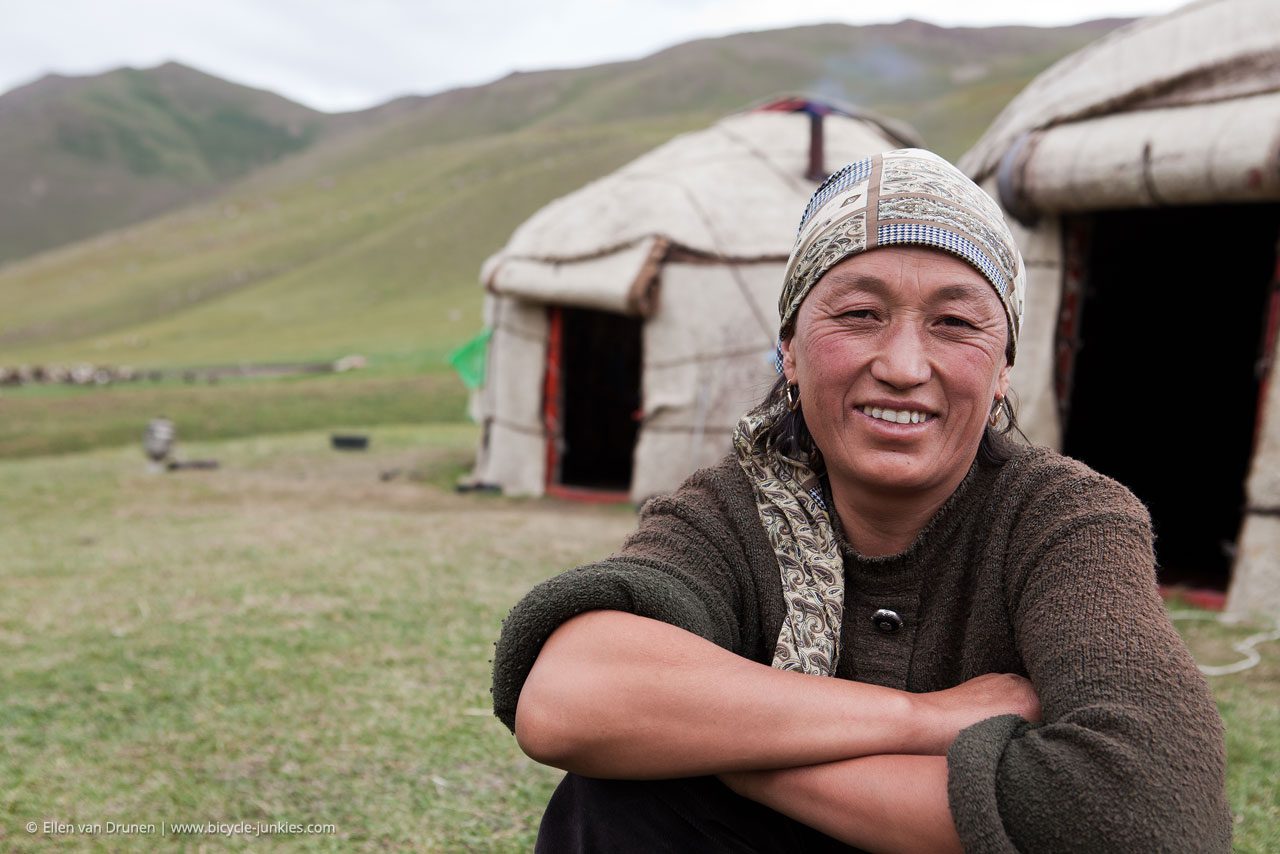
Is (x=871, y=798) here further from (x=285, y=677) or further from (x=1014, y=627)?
(x=285, y=677)

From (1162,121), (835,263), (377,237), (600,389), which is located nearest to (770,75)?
(377,237)

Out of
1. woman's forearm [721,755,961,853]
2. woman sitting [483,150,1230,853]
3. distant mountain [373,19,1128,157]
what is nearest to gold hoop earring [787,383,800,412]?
Result: woman sitting [483,150,1230,853]

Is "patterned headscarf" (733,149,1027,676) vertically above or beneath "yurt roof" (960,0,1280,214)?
beneath

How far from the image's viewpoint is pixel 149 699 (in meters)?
2.97

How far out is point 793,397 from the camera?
5.11ft

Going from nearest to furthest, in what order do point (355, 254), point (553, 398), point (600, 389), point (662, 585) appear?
1. point (662, 585)
2. point (553, 398)
3. point (600, 389)
4. point (355, 254)

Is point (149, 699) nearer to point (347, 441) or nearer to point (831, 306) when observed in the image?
point (831, 306)

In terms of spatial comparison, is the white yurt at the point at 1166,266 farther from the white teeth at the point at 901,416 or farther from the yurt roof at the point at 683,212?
the white teeth at the point at 901,416

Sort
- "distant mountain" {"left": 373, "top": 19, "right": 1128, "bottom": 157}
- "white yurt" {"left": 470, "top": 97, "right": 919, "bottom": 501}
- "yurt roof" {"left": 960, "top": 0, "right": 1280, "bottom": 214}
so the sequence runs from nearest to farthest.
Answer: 1. "yurt roof" {"left": 960, "top": 0, "right": 1280, "bottom": 214}
2. "white yurt" {"left": 470, "top": 97, "right": 919, "bottom": 501}
3. "distant mountain" {"left": 373, "top": 19, "right": 1128, "bottom": 157}

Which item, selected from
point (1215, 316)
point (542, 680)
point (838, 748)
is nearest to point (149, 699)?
point (542, 680)

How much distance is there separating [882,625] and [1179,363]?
602 cm

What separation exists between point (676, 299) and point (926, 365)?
17.8 ft

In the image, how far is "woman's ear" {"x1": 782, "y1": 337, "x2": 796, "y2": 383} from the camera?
153 cm

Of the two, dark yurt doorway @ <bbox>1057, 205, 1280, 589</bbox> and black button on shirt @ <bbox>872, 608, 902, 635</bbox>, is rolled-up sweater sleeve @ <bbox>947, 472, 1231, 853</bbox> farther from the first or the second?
dark yurt doorway @ <bbox>1057, 205, 1280, 589</bbox>
